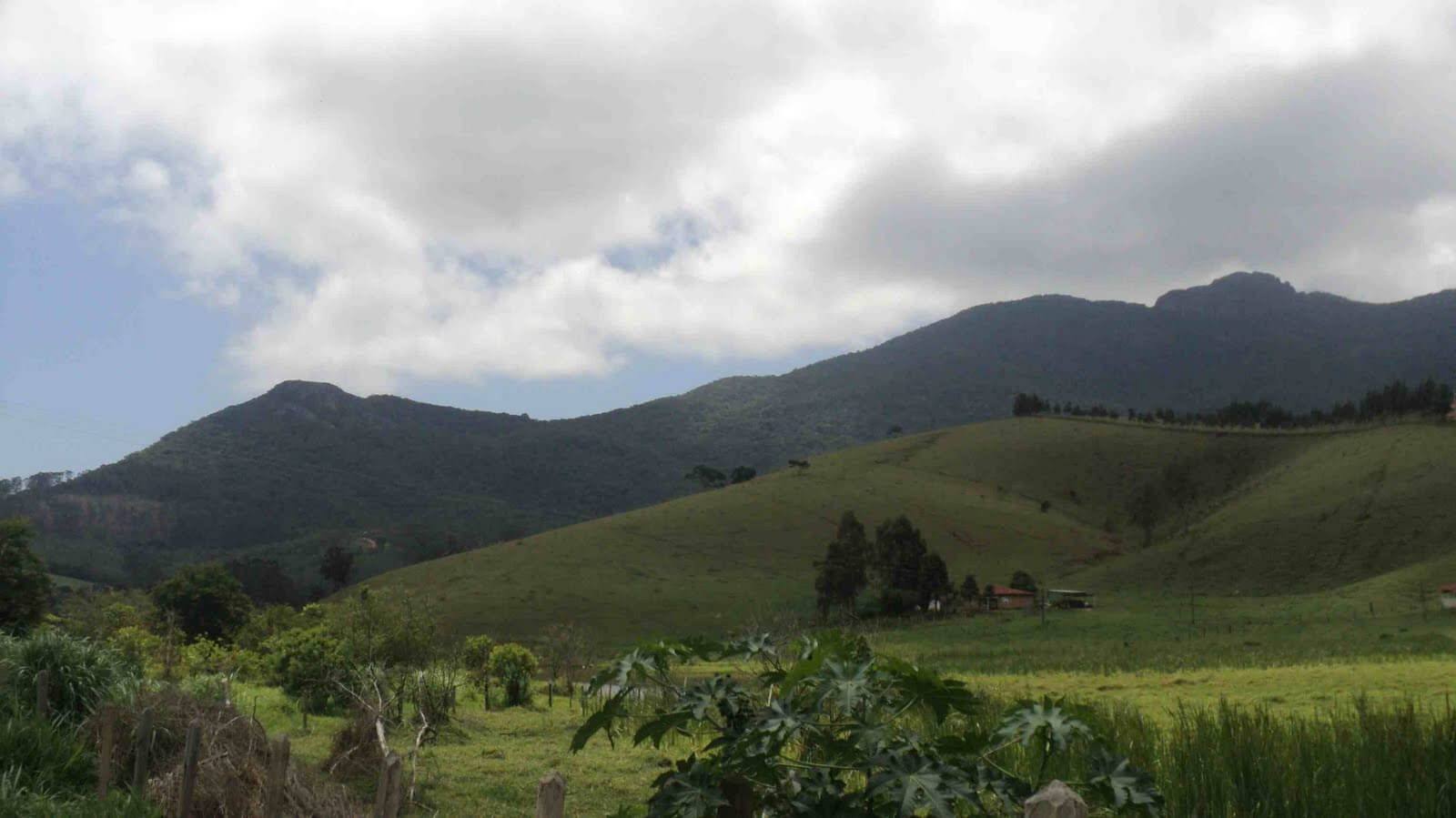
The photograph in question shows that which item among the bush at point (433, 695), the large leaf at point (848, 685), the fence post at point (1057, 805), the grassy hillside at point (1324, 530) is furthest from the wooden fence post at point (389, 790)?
the grassy hillside at point (1324, 530)

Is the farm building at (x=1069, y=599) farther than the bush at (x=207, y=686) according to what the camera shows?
Yes

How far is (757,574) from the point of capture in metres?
77.3

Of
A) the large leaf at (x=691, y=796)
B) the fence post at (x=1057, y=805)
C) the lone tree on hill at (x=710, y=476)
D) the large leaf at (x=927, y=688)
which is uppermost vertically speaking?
the lone tree on hill at (x=710, y=476)

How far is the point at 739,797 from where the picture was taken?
3549 mm

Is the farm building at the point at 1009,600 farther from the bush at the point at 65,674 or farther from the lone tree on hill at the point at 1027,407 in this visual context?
the lone tree on hill at the point at 1027,407

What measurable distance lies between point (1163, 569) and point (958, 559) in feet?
50.1

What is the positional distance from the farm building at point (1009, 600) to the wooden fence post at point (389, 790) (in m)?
62.4

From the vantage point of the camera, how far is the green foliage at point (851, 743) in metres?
3.15

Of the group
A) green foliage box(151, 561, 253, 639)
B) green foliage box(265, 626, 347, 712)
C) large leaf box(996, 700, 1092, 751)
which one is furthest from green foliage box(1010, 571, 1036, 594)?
large leaf box(996, 700, 1092, 751)

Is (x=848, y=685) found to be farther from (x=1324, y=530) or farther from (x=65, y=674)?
(x=1324, y=530)

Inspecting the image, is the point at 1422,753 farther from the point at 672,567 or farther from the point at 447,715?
the point at 672,567

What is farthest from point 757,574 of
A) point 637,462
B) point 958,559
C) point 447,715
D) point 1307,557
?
point 637,462

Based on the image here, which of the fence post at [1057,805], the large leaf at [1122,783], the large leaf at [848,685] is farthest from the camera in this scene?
the large leaf at [848,685]

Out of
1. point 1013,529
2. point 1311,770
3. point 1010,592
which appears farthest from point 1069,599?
point 1311,770
